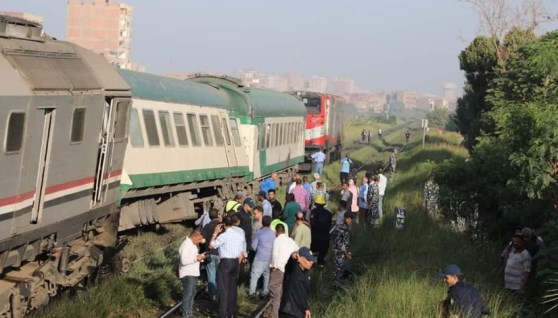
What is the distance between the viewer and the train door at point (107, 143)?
12.8 metres

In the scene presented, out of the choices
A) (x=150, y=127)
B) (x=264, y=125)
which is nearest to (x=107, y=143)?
(x=150, y=127)

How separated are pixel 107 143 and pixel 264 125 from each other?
13928 millimetres

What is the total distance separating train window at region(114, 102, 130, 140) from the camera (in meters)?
13.3

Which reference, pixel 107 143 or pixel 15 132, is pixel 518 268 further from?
pixel 15 132

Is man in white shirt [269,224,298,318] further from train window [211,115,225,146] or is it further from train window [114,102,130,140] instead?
train window [211,115,225,146]

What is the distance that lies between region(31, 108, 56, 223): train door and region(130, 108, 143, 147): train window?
5532 millimetres

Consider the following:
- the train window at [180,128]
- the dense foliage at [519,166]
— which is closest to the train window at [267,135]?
the dense foliage at [519,166]

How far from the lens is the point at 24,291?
10445mm

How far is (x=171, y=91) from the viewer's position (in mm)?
18594

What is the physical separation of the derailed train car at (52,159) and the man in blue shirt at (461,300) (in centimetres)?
526

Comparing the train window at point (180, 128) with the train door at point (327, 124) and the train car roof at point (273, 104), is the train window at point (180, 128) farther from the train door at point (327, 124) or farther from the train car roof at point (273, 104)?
the train door at point (327, 124)

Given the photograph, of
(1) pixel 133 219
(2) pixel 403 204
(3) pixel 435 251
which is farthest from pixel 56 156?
(2) pixel 403 204

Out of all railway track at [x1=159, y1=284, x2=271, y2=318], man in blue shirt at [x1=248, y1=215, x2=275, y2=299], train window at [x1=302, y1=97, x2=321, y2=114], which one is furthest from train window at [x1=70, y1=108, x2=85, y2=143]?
train window at [x1=302, y1=97, x2=321, y2=114]

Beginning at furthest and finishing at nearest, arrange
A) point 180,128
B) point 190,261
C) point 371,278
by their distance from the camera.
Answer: point 180,128, point 371,278, point 190,261
